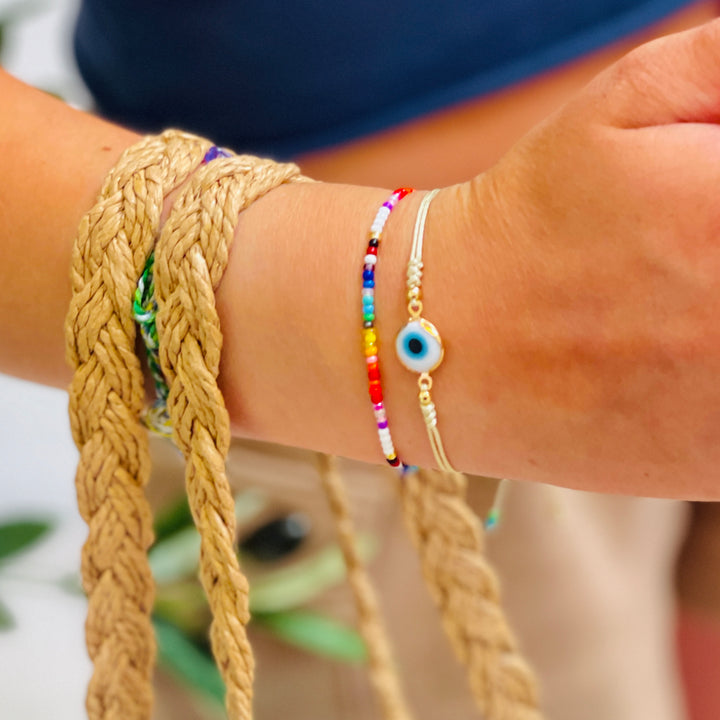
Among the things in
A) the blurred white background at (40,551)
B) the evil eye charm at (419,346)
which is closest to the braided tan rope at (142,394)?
the evil eye charm at (419,346)

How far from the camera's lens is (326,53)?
58 cm

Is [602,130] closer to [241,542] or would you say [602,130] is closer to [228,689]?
[228,689]

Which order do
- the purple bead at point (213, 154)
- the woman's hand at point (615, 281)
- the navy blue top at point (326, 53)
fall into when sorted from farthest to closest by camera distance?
the navy blue top at point (326, 53)
the purple bead at point (213, 154)
the woman's hand at point (615, 281)

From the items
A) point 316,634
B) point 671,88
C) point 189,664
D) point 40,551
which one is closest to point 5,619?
point 40,551

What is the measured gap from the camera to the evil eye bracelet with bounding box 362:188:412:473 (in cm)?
41

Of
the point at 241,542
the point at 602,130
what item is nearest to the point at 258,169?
the point at 602,130

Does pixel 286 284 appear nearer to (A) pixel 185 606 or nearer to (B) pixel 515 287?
(B) pixel 515 287

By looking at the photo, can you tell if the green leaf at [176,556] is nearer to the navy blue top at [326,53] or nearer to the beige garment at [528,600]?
the beige garment at [528,600]

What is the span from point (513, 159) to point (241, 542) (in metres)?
0.51

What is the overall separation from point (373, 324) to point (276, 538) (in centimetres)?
43

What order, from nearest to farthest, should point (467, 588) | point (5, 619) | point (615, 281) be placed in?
1. point (615, 281)
2. point (467, 588)
3. point (5, 619)

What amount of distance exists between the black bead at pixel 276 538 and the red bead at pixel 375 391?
0.39m

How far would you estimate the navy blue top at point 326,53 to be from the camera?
567 mm

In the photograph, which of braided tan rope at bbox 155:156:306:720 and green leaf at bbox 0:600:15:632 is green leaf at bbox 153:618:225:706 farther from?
braided tan rope at bbox 155:156:306:720
